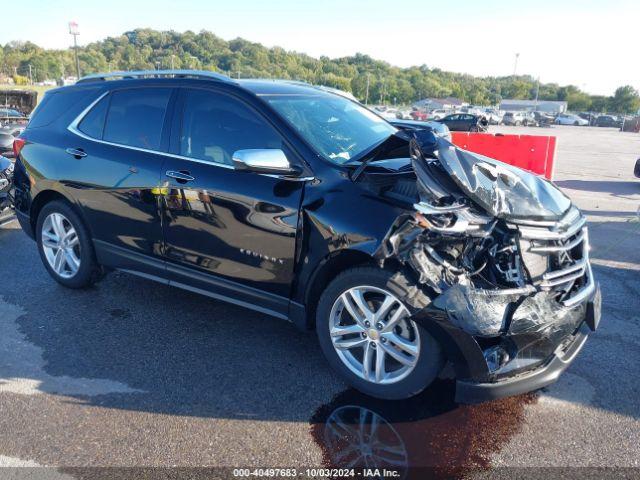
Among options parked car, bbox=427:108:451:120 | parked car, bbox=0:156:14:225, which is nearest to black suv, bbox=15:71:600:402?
parked car, bbox=0:156:14:225

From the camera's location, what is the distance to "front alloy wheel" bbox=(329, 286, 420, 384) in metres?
3.07

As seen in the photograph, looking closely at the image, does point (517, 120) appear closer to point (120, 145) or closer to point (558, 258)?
point (120, 145)

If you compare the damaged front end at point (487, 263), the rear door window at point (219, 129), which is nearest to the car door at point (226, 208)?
the rear door window at point (219, 129)

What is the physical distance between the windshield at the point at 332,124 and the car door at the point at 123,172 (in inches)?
40.0

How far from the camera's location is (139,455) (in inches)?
108

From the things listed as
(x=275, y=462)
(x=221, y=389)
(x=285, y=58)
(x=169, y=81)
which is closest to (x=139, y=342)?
(x=221, y=389)

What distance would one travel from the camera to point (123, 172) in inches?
165

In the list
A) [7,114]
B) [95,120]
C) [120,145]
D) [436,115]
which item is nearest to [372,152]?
[120,145]

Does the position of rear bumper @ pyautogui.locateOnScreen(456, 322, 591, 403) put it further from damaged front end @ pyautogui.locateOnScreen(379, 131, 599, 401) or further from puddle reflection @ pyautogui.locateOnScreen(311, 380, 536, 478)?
puddle reflection @ pyautogui.locateOnScreen(311, 380, 536, 478)

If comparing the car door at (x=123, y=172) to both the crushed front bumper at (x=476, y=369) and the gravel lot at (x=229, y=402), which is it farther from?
the crushed front bumper at (x=476, y=369)

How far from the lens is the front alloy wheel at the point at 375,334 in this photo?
3.07m

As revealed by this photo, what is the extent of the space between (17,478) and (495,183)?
292 cm

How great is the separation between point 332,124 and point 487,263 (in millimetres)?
1682

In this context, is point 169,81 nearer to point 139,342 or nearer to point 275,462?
point 139,342
